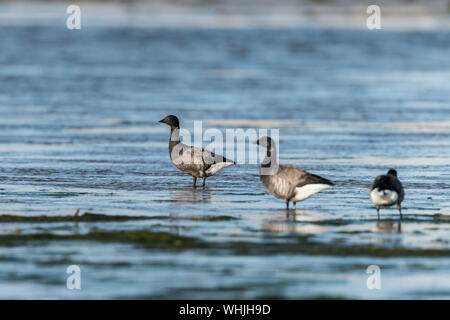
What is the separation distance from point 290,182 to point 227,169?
4462mm

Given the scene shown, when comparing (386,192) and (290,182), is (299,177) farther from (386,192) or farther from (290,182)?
(386,192)

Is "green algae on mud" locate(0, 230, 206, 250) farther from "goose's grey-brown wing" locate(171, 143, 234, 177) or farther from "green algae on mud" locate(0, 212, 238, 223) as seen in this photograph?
"goose's grey-brown wing" locate(171, 143, 234, 177)

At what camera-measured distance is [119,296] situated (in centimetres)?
939

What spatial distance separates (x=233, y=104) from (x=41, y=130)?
655 cm

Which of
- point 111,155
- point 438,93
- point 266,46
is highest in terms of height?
point 266,46

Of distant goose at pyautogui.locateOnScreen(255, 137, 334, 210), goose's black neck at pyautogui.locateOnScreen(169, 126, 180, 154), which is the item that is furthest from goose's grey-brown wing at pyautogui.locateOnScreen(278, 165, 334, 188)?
goose's black neck at pyautogui.locateOnScreen(169, 126, 180, 154)

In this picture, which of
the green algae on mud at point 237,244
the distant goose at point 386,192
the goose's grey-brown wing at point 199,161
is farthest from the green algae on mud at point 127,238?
the goose's grey-brown wing at point 199,161

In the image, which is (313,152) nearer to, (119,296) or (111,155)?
(111,155)

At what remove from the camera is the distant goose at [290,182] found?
13453 mm

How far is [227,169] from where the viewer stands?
59.3 ft

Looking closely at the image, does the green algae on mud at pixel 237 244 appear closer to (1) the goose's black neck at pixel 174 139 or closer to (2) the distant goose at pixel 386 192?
(2) the distant goose at pixel 386 192

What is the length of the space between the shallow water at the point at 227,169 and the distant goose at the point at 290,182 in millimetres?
294
